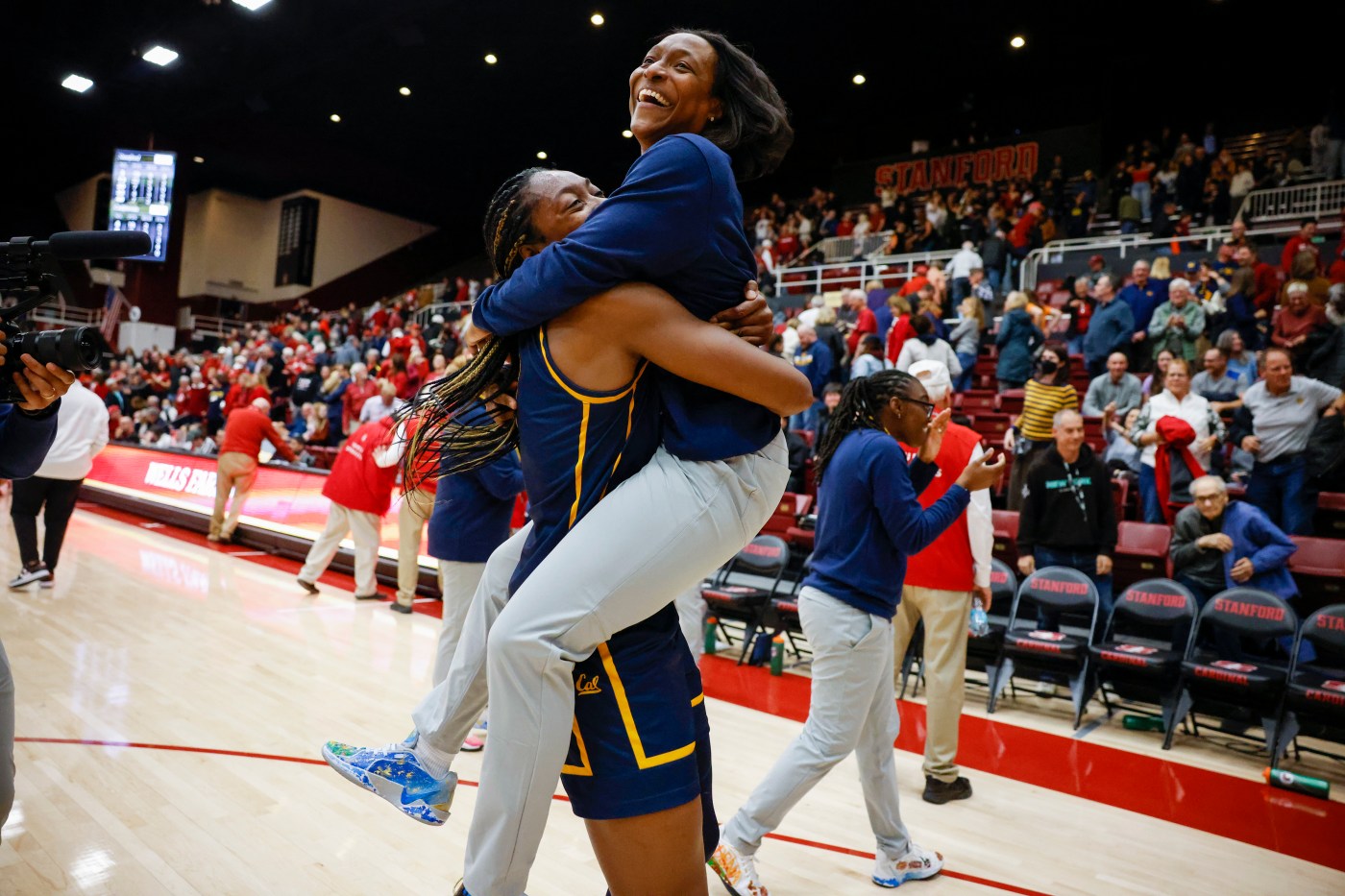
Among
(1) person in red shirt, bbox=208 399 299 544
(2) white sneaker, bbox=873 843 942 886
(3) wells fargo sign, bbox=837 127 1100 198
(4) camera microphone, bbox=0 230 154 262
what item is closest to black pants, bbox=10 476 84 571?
(1) person in red shirt, bbox=208 399 299 544

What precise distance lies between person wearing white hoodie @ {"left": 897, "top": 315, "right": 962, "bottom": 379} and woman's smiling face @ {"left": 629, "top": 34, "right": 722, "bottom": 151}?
649cm

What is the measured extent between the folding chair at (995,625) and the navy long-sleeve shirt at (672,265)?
4248 mm

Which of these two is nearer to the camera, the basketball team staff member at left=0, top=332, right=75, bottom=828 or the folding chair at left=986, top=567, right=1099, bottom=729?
the basketball team staff member at left=0, top=332, right=75, bottom=828

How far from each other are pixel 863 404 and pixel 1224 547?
10.7 ft

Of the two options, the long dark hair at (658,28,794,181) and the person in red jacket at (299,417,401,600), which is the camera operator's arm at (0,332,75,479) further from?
the person in red jacket at (299,417,401,600)

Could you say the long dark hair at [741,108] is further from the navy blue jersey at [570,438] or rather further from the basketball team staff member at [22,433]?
the basketball team staff member at [22,433]

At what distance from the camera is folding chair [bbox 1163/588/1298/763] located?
4.36 metres

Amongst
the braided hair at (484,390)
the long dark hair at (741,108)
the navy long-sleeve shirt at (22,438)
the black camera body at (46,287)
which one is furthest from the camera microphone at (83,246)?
the long dark hair at (741,108)

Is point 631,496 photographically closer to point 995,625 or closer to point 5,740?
point 5,740

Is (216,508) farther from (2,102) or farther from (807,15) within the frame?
(2,102)

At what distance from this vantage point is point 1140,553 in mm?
5957

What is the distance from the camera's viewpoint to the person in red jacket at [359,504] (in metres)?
6.82

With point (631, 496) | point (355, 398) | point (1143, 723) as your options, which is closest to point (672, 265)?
point (631, 496)

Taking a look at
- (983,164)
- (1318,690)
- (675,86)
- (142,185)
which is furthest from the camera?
(142,185)
